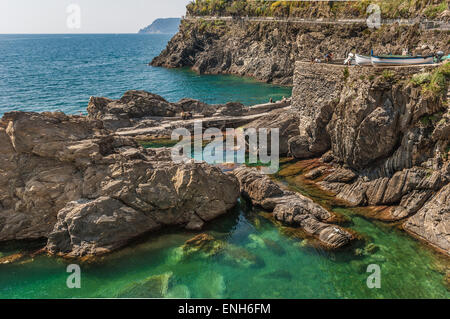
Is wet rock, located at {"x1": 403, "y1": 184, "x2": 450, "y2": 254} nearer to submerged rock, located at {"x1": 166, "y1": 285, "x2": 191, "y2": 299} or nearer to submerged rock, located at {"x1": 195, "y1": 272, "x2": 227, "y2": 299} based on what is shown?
submerged rock, located at {"x1": 195, "y1": 272, "x2": 227, "y2": 299}

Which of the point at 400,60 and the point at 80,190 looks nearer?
the point at 80,190

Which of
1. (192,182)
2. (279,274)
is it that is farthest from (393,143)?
(192,182)

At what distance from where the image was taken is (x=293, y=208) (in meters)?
21.9

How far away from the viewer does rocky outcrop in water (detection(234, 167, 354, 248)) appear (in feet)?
64.6

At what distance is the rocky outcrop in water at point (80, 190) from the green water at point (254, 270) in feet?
4.09

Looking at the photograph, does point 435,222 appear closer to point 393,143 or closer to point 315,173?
point 393,143

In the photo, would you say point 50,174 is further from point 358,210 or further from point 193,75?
point 193,75

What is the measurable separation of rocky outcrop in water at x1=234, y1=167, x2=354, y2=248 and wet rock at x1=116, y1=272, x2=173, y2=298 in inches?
354

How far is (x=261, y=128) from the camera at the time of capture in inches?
1371

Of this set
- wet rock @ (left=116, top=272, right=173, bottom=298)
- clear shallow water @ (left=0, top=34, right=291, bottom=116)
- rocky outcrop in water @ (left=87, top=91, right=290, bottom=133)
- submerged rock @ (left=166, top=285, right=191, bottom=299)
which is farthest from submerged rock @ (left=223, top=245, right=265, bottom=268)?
clear shallow water @ (left=0, top=34, right=291, bottom=116)

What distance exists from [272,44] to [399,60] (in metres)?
63.5

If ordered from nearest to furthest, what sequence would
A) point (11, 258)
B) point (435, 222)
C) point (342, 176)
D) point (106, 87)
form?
1. point (11, 258)
2. point (435, 222)
3. point (342, 176)
4. point (106, 87)

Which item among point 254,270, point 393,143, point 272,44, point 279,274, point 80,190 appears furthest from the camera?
point 272,44

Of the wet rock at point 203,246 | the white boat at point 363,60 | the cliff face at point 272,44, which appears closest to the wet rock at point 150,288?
the wet rock at point 203,246
